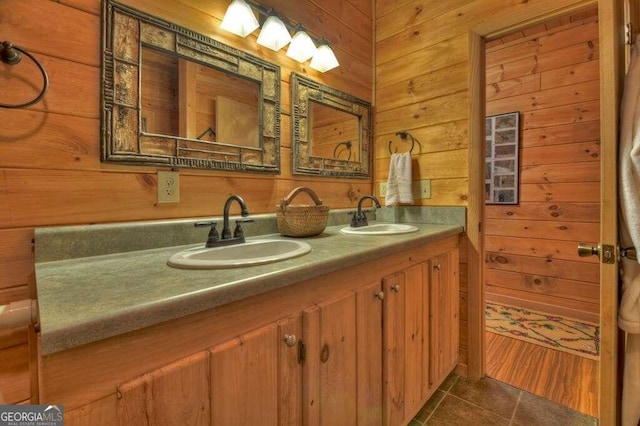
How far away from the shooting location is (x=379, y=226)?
1659 mm

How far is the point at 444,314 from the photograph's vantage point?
4.69 feet

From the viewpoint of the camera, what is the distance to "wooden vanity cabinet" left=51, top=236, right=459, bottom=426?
462mm

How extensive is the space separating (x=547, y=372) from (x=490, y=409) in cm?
56

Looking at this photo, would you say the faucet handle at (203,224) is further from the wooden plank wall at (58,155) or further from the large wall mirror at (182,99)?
the large wall mirror at (182,99)

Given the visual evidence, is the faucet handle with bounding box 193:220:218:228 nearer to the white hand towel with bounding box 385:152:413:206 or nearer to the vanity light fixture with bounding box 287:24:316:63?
the vanity light fixture with bounding box 287:24:316:63

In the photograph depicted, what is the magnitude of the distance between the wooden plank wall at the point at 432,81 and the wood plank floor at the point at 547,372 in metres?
0.31

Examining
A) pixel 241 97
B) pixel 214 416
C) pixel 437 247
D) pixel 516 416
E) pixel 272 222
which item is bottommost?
pixel 516 416

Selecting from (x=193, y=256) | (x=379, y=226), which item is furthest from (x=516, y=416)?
(x=193, y=256)

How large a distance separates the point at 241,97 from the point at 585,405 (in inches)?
84.2

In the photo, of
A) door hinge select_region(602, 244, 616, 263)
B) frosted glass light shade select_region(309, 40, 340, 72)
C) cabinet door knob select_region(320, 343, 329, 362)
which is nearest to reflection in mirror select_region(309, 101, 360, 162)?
frosted glass light shade select_region(309, 40, 340, 72)

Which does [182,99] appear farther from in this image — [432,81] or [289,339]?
[432,81]

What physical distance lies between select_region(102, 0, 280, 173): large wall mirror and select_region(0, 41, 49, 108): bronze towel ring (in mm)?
138

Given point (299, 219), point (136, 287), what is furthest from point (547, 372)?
point (136, 287)

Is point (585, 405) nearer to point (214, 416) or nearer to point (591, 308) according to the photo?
point (591, 308)
